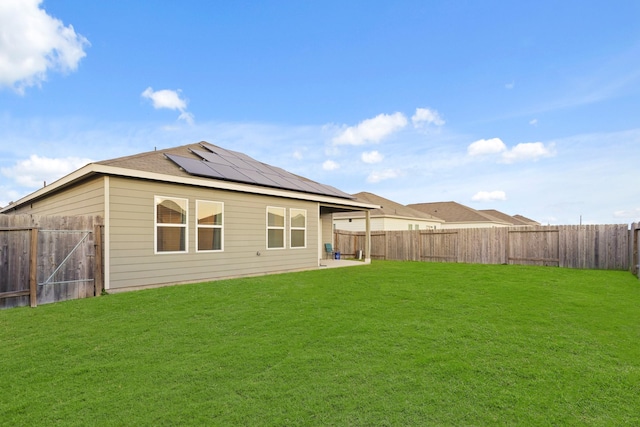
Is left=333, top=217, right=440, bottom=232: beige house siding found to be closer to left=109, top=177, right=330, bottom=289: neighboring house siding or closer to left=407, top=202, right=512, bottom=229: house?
left=407, top=202, right=512, bottom=229: house

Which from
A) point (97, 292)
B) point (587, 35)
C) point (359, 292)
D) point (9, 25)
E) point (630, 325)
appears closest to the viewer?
point (630, 325)

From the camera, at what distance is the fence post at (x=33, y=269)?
6.15 meters

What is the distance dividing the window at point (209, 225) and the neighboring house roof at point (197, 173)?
0.60 m

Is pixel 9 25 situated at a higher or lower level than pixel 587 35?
lower

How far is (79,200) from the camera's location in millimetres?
8609

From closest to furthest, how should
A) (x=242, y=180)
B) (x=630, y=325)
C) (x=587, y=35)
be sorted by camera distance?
(x=630, y=325) → (x=242, y=180) → (x=587, y=35)

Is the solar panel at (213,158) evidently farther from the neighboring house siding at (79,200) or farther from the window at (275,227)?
the neighboring house siding at (79,200)

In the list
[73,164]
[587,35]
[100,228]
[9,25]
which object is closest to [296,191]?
[100,228]

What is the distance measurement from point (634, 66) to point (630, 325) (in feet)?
33.0

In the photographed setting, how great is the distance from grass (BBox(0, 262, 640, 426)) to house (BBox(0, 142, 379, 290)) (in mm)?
1367

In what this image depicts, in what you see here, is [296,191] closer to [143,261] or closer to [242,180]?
[242,180]

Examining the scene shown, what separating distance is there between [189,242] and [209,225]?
2.56 ft

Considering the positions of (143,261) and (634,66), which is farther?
(634,66)

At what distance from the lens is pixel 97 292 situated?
702 cm
